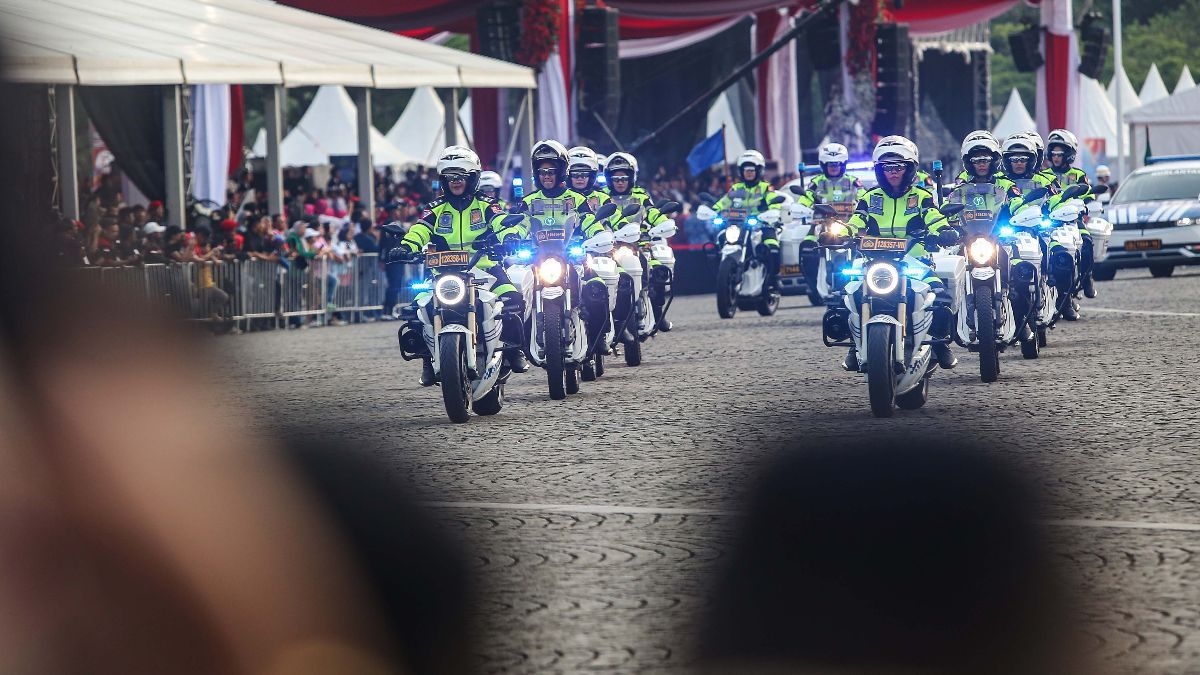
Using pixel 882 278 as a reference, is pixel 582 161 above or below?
above

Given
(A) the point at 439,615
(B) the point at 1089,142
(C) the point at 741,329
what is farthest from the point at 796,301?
(B) the point at 1089,142

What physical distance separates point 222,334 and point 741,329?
5646mm

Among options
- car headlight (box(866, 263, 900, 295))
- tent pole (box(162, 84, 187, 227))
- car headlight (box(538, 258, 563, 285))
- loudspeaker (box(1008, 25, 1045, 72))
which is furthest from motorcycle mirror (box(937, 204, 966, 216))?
loudspeaker (box(1008, 25, 1045, 72))

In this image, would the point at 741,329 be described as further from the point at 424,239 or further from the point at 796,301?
the point at 424,239

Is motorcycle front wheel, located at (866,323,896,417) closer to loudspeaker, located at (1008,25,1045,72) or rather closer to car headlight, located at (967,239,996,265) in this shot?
car headlight, located at (967,239,996,265)

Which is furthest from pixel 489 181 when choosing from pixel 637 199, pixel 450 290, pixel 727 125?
pixel 727 125

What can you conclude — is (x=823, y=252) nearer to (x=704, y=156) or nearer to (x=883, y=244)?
(x=883, y=244)

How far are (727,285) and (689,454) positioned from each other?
489 inches

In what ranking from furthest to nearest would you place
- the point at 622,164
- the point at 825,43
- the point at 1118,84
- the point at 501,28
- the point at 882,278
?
the point at 1118,84, the point at 825,43, the point at 501,28, the point at 622,164, the point at 882,278

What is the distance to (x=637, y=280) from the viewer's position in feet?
60.3

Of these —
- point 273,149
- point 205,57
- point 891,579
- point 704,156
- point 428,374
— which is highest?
point 205,57

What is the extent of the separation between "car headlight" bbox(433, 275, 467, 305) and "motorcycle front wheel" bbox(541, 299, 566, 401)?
4.38 ft

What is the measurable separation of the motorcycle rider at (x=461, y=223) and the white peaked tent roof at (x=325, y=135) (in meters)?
31.0

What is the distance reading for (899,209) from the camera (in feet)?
45.6
